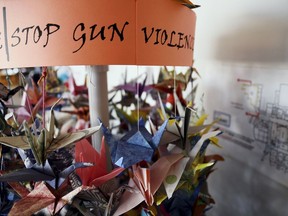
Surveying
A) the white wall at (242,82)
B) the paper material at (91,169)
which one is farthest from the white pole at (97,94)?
the white wall at (242,82)

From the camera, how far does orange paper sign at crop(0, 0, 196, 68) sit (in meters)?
0.21

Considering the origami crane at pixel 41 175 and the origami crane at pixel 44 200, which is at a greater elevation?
the origami crane at pixel 41 175

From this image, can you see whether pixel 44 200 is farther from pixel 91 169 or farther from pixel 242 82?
pixel 242 82

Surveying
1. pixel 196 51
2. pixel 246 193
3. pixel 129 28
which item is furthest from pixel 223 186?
pixel 129 28

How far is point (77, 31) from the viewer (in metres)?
0.21

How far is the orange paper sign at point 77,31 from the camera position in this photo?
0.68ft

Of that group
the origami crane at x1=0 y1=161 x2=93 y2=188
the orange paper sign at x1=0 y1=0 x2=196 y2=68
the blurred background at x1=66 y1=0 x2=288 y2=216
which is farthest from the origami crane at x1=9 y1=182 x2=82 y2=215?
the blurred background at x1=66 y1=0 x2=288 y2=216

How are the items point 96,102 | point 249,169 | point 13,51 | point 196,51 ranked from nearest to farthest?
1. point 13,51
2. point 96,102
3. point 249,169
4. point 196,51

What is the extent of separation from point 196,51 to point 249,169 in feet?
0.90

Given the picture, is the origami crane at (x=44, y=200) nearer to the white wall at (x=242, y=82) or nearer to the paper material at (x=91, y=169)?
the paper material at (x=91, y=169)

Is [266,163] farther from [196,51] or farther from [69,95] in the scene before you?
[69,95]

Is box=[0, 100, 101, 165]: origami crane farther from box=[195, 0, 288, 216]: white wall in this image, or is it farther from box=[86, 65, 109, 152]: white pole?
box=[195, 0, 288, 216]: white wall

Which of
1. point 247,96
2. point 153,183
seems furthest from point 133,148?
point 247,96

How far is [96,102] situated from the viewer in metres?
0.34
